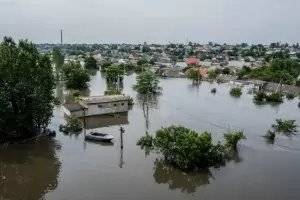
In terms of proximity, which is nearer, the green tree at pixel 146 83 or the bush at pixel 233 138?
the bush at pixel 233 138

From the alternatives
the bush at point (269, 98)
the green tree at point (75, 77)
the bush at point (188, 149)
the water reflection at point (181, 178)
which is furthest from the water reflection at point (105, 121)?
the bush at point (269, 98)

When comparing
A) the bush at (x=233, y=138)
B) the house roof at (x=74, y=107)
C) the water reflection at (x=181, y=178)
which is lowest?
the water reflection at (x=181, y=178)

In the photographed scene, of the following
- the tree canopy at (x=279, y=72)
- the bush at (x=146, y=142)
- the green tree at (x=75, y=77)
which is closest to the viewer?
the bush at (x=146, y=142)

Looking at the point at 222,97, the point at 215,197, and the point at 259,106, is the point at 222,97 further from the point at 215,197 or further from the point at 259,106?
the point at 215,197

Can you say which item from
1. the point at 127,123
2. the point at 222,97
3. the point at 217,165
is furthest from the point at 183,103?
the point at 217,165

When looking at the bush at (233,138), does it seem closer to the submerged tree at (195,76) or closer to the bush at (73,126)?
the bush at (73,126)

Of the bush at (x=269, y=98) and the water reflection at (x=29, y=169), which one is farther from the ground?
the bush at (x=269, y=98)

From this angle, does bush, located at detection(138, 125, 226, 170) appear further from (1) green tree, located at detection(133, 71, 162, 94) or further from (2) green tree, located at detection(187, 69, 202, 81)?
(2) green tree, located at detection(187, 69, 202, 81)

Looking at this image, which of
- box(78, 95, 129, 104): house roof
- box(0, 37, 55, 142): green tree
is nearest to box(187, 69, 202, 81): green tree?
box(78, 95, 129, 104): house roof
